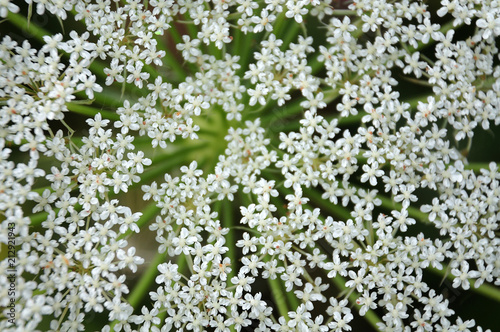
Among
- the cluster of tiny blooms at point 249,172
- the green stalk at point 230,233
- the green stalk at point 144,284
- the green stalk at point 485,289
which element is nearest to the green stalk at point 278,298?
the cluster of tiny blooms at point 249,172

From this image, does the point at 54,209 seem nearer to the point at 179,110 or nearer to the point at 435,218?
the point at 179,110

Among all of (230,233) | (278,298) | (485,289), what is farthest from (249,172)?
(485,289)

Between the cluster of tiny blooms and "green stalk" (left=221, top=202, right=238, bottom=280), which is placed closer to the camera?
the cluster of tiny blooms

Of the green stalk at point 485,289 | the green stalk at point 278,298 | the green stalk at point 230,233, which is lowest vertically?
A: the green stalk at point 485,289

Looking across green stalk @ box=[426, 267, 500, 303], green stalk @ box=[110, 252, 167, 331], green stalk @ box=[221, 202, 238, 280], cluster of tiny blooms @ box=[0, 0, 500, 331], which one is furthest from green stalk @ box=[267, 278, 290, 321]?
green stalk @ box=[426, 267, 500, 303]

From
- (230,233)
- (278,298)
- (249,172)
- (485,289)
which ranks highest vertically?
(249,172)

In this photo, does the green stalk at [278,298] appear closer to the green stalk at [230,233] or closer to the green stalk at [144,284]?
the green stalk at [230,233]

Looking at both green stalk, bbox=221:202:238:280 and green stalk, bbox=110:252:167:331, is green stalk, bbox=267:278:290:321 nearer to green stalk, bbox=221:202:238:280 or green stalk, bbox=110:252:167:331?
green stalk, bbox=221:202:238:280

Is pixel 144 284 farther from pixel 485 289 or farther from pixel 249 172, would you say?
pixel 485 289
